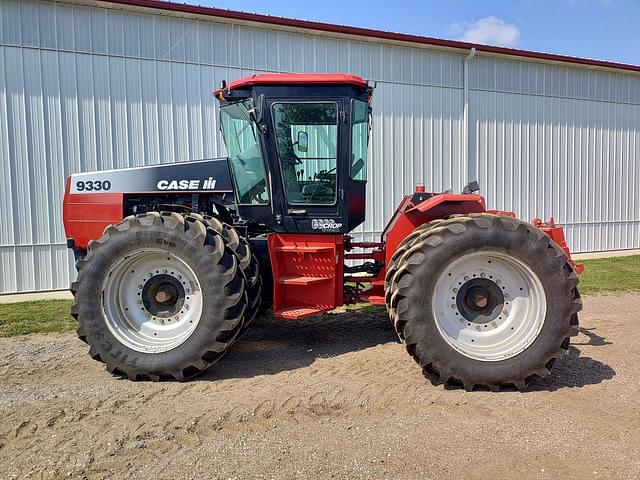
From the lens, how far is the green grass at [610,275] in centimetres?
860

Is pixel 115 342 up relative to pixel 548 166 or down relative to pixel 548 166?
down

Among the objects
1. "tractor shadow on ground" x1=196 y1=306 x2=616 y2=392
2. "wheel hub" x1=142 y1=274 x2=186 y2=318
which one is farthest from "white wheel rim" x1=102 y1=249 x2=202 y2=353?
"tractor shadow on ground" x1=196 y1=306 x2=616 y2=392

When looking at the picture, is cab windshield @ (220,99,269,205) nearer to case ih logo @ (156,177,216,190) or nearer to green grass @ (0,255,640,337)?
case ih logo @ (156,177,216,190)

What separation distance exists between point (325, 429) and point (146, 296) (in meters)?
2.19

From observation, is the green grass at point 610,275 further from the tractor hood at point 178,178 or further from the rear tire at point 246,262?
the tractor hood at point 178,178

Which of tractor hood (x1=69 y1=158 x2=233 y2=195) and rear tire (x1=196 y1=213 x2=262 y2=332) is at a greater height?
tractor hood (x1=69 y1=158 x2=233 y2=195)

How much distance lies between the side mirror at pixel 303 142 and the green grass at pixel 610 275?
6.02m

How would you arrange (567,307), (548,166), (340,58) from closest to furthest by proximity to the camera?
(567,307), (340,58), (548,166)

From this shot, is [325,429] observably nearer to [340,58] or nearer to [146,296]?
[146,296]

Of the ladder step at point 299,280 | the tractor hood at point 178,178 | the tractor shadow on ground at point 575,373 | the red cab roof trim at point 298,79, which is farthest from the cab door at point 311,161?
the tractor shadow on ground at point 575,373

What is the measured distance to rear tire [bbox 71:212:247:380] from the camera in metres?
4.23

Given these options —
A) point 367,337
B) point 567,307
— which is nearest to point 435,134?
point 367,337

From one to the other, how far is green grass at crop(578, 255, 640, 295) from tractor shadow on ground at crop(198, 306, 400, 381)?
4359 millimetres

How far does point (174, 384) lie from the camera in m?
4.20
